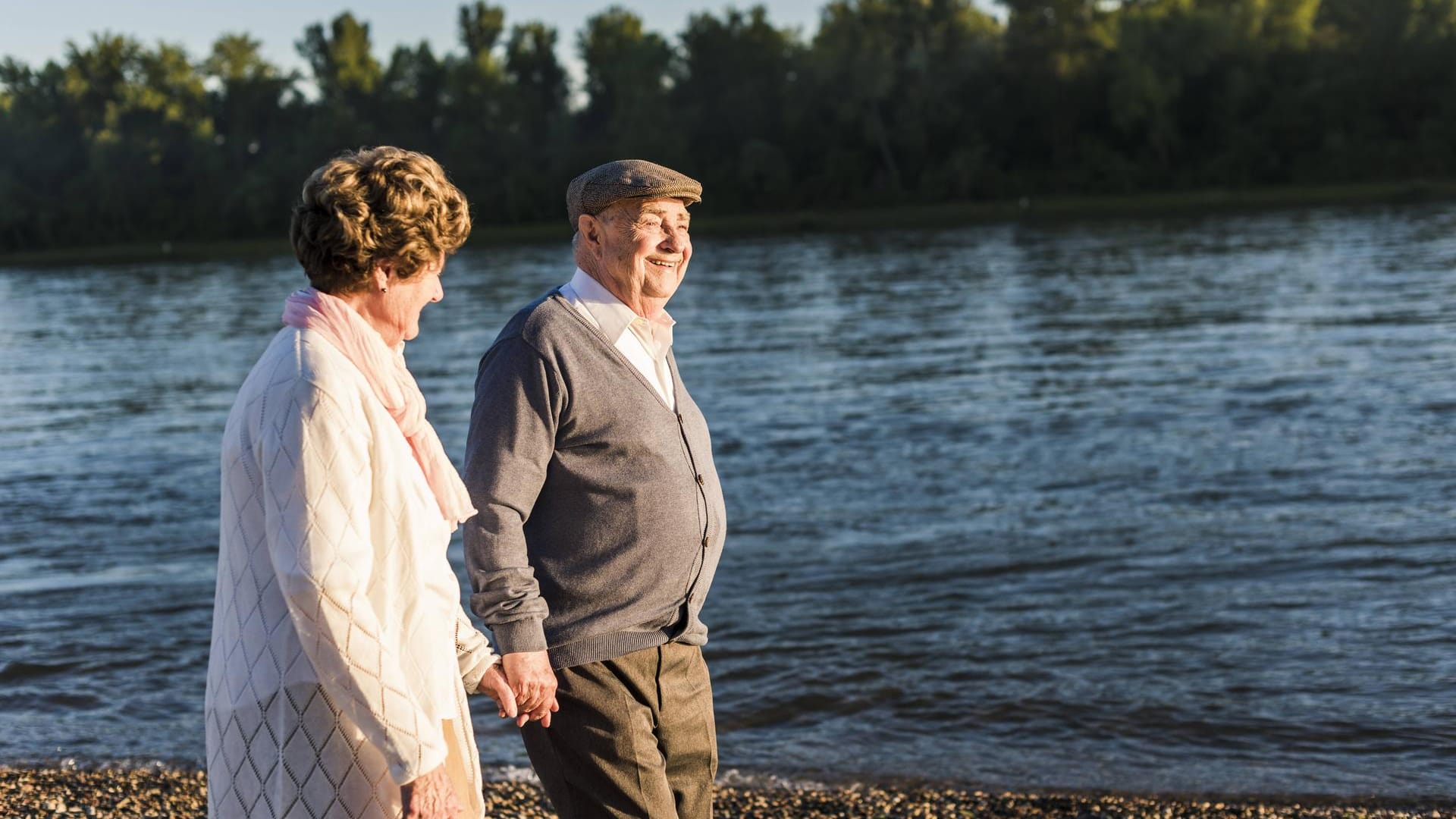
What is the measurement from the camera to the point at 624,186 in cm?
357

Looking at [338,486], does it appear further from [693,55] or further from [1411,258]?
[693,55]

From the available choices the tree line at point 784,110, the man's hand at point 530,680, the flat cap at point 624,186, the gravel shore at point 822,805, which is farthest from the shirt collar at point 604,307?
the tree line at point 784,110

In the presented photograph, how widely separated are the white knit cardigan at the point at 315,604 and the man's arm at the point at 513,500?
44 centimetres

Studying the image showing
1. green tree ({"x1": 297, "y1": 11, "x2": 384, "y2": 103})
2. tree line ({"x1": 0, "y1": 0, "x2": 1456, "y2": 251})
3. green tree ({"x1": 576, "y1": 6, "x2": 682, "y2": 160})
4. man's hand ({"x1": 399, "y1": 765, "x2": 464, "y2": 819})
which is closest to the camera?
man's hand ({"x1": 399, "y1": 765, "x2": 464, "y2": 819})

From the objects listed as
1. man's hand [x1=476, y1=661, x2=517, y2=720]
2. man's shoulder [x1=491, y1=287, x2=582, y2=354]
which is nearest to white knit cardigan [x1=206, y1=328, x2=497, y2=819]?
man's hand [x1=476, y1=661, x2=517, y2=720]

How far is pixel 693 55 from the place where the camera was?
310 feet

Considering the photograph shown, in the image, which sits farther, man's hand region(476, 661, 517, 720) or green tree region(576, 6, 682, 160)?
green tree region(576, 6, 682, 160)

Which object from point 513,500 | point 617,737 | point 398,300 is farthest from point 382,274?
point 617,737

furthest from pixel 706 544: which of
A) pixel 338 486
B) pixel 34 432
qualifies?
pixel 34 432

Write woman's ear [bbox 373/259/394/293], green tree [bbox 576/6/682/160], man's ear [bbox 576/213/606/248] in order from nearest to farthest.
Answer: woman's ear [bbox 373/259/394/293], man's ear [bbox 576/213/606/248], green tree [bbox 576/6/682/160]

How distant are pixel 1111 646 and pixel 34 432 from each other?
53.7 feet

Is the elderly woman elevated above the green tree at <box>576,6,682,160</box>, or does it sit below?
below

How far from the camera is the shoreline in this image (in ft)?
201

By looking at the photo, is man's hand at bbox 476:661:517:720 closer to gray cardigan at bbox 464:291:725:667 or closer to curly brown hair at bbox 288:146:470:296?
gray cardigan at bbox 464:291:725:667
